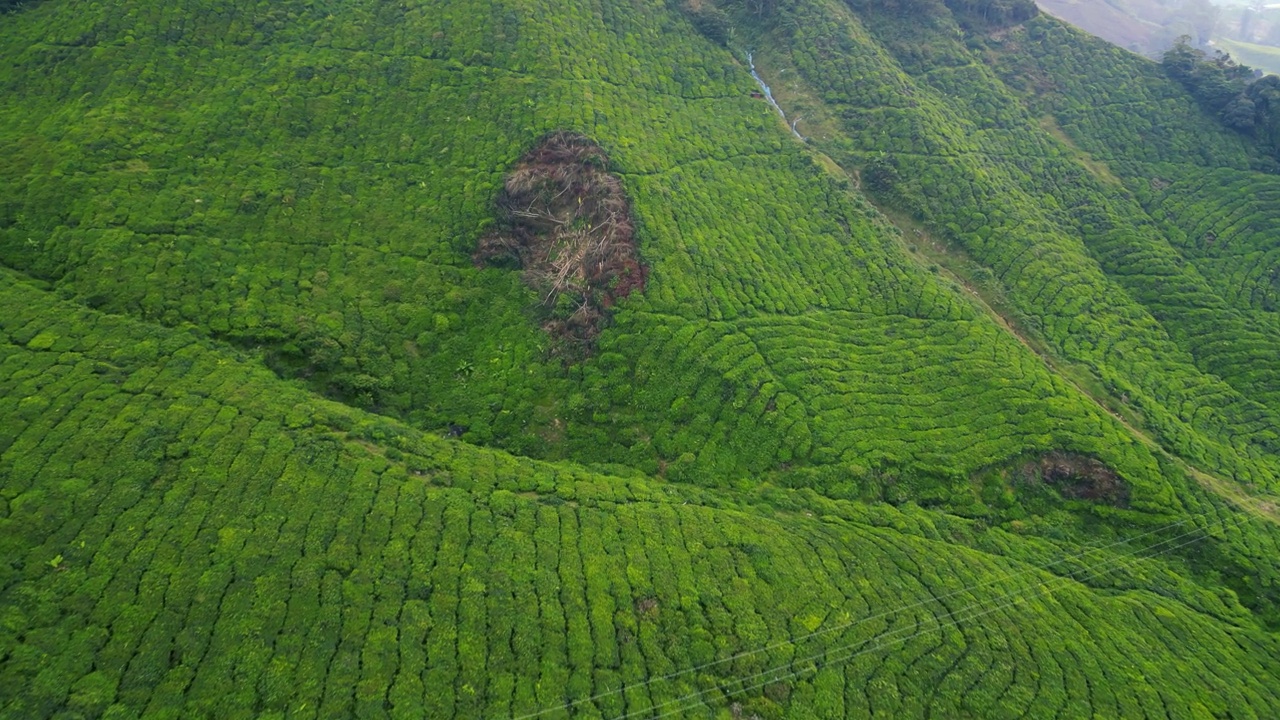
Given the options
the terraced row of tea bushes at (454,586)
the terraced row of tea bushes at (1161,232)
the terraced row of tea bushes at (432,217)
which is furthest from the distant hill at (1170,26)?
the terraced row of tea bushes at (454,586)

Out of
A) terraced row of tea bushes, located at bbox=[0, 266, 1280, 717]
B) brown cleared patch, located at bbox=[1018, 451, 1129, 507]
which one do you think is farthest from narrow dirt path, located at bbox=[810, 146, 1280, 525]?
terraced row of tea bushes, located at bbox=[0, 266, 1280, 717]

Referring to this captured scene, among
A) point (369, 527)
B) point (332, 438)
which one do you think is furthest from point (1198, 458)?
point (332, 438)

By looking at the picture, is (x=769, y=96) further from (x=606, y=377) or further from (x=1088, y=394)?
(x=606, y=377)

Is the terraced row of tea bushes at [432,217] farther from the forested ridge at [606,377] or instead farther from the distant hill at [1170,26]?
the distant hill at [1170,26]

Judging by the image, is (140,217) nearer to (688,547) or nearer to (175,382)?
(175,382)

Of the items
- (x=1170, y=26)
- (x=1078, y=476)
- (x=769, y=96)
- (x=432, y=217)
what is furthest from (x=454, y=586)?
(x=1170, y=26)

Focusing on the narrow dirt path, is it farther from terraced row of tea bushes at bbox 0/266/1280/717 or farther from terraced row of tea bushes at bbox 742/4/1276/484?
terraced row of tea bushes at bbox 0/266/1280/717
